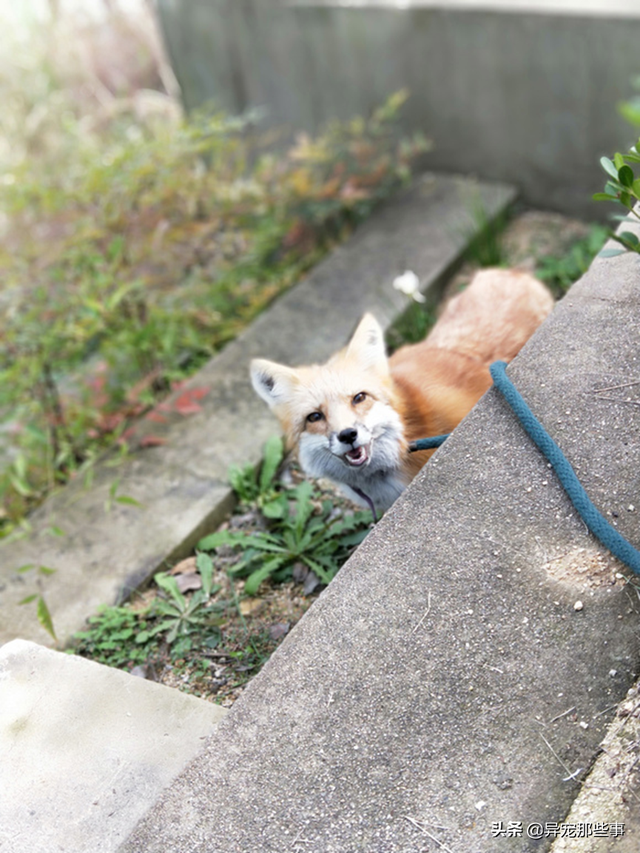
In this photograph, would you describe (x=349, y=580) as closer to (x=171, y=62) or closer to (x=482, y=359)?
(x=482, y=359)

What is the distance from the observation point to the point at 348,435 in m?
2.64

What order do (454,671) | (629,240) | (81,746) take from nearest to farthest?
(454,671)
(629,240)
(81,746)

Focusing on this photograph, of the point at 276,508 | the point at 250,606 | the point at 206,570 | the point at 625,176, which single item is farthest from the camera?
the point at 276,508

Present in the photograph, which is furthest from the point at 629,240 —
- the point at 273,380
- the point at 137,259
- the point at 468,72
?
the point at 468,72

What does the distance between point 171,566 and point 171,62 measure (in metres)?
6.13

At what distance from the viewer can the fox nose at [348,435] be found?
8.64 feet

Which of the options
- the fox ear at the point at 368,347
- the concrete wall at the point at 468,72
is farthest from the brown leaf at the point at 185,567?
the concrete wall at the point at 468,72

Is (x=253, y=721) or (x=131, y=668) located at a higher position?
(x=253, y=721)

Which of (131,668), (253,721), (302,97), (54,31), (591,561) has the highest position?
(54,31)

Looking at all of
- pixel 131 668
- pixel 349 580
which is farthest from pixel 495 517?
pixel 131 668

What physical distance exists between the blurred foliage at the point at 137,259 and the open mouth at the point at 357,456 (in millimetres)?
1908

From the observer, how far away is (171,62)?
7492 millimetres

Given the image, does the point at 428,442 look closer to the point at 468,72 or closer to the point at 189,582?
the point at 189,582

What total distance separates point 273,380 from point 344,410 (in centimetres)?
36
